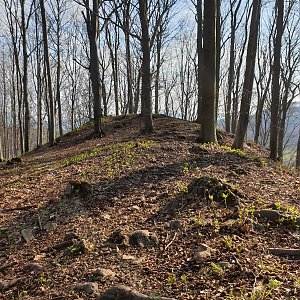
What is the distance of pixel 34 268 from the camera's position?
324 centimetres

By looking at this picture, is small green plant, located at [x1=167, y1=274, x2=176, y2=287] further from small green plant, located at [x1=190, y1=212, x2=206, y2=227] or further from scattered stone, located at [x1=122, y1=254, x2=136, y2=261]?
small green plant, located at [x1=190, y1=212, x2=206, y2=227]

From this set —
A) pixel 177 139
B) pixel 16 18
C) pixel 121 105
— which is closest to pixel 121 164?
pixel 177 139

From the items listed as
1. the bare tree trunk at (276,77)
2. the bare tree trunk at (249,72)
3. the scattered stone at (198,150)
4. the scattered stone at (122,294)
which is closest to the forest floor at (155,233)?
the scattered stone at (122,294)

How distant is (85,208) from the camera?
4766 millimetres

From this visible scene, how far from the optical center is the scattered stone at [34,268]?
3192 mm

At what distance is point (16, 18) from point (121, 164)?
1645cm

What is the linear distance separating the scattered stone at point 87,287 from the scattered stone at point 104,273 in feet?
0.44

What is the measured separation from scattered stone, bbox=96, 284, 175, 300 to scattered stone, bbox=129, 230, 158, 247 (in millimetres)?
881

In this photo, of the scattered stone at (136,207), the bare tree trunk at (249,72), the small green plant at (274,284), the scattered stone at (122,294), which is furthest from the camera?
the bare tree trunk at (249,72)

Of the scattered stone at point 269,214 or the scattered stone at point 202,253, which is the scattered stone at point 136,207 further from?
the scattered stone at point 269,214

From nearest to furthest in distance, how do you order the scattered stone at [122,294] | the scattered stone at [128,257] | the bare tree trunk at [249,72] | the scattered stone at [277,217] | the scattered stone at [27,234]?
the scattered stone at [122,294], the scattered stone at [128,257], the scattered stone at [277,217], the scattered stone at [27,234], the bare tree trunk at [249,72]

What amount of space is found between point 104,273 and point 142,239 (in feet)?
2.30

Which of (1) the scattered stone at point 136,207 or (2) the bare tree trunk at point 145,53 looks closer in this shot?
(1) the scattered stone at point 136,207

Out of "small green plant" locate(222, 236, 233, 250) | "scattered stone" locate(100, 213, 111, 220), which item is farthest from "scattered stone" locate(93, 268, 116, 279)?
"scattered stone" locate(100, 213, 111, 220)
